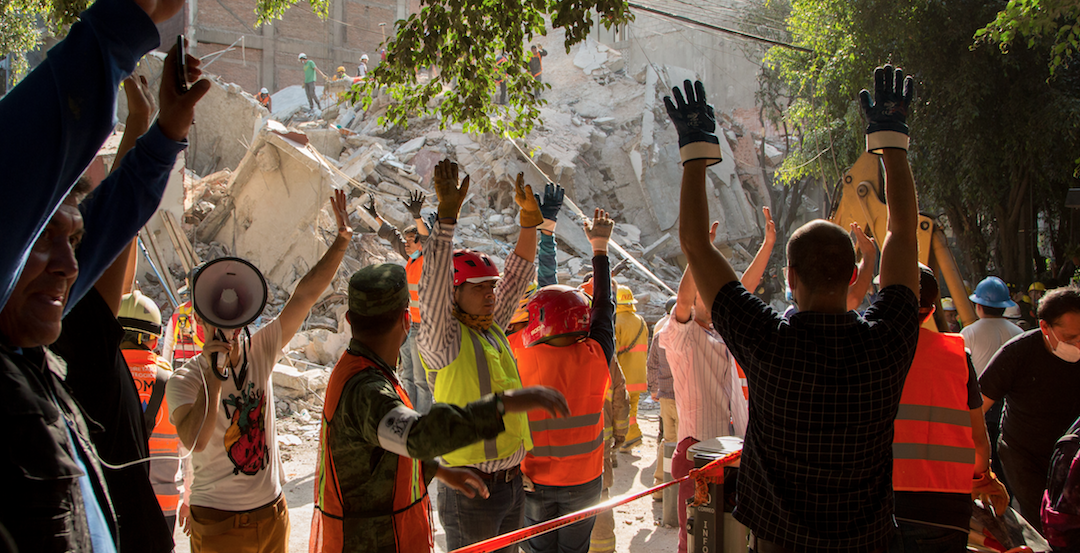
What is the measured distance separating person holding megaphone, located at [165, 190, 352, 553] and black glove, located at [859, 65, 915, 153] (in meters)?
2.25

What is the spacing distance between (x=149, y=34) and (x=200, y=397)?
1883mm

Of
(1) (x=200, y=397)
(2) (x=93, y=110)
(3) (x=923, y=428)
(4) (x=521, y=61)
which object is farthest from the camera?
(4) (x=521, y=61)

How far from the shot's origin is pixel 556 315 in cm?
352

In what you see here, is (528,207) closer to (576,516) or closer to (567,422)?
(567,422)

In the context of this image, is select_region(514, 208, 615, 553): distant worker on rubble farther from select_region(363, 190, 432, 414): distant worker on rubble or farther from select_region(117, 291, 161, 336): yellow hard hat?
select_region(363, 190, 432, 414): distant worker on rubble

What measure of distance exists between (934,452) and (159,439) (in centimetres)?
407

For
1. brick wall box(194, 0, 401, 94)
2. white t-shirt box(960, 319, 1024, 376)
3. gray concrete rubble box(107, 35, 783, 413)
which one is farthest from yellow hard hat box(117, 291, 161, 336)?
brick wall box(194, 0, 401, 94)

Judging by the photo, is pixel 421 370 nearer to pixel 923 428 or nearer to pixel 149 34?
pixel 923 428

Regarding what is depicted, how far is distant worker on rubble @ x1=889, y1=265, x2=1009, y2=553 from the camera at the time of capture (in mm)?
2900

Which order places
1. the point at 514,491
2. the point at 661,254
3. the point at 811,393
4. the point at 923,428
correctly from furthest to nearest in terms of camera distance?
the point at 661,254 < the point at 514,491 < the point at 923,428 < the point at 811,393

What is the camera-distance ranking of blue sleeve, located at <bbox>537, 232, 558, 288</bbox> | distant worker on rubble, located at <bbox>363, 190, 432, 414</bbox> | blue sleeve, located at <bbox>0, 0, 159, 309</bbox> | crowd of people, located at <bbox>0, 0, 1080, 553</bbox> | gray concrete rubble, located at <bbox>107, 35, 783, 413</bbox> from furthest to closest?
gray concrete rubble, located at <bbox>107, 35, 783, 413</bbox>
distant worker on rubble, located at <bbox>363, 190, 432, 414</bbox>
blue sleeve, located at <bbox>537, 232, 558, 288</bbox>
crowd of people, located at <bbox>0, 0, 1080, 553</bbox>
blue sleeve, located at <bbox>0, 0, 159, 309</bbox>

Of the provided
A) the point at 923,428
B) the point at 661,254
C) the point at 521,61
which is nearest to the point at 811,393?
the point at 923,428

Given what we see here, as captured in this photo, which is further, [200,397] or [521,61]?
[521,61]

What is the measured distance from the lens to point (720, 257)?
2.31 metres
